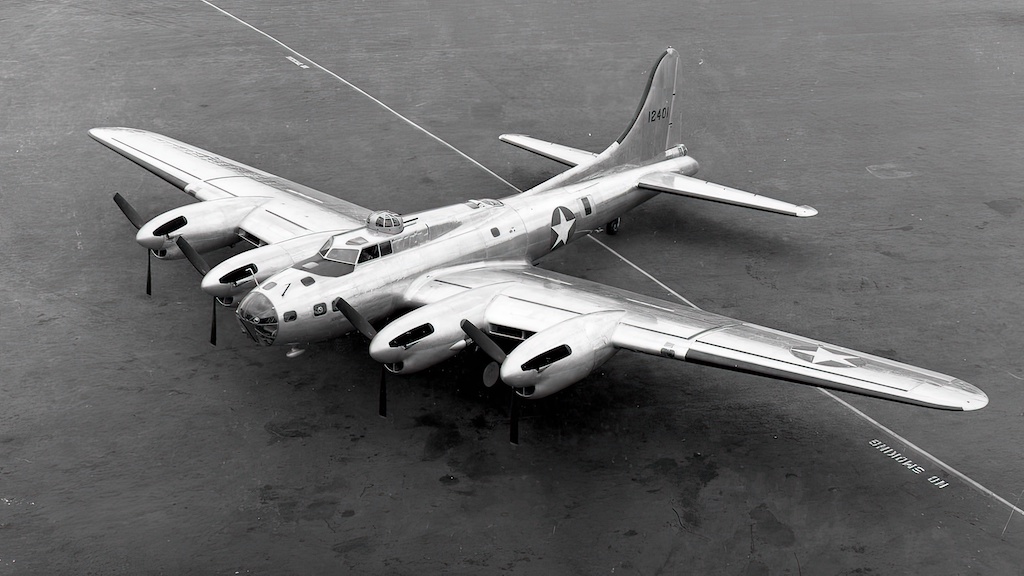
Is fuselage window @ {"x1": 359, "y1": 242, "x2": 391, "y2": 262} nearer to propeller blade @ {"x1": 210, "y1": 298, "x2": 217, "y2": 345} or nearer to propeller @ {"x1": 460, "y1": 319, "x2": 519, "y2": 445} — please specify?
propeller @ {"x1": 460, "y1": 319, "x2": 519, "y2": 445}

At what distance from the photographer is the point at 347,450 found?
20562 millimetres

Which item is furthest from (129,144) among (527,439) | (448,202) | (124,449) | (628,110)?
(628,110)

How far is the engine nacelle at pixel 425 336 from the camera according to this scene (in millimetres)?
20391

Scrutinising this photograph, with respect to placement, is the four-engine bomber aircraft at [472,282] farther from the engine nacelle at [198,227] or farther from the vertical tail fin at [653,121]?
the vertical tail fin at [653,121]

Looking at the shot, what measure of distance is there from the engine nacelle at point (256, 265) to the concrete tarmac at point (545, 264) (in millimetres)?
2011

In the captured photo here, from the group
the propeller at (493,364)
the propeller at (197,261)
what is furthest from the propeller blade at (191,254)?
the propeller at (493,364)

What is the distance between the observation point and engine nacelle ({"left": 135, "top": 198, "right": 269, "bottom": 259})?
80.6 ft

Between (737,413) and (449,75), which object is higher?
(449,75)

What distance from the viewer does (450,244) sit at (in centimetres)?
2403

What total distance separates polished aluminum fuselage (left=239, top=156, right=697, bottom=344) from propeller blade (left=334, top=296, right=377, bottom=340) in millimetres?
411

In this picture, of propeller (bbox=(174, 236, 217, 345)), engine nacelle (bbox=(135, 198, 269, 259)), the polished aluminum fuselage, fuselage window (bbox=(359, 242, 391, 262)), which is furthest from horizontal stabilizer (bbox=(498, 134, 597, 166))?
propeller (bbox=(174, 236, 217, 345))

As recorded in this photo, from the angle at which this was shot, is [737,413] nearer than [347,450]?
No

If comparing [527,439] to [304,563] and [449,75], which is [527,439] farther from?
[449,75]

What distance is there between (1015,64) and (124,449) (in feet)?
133
